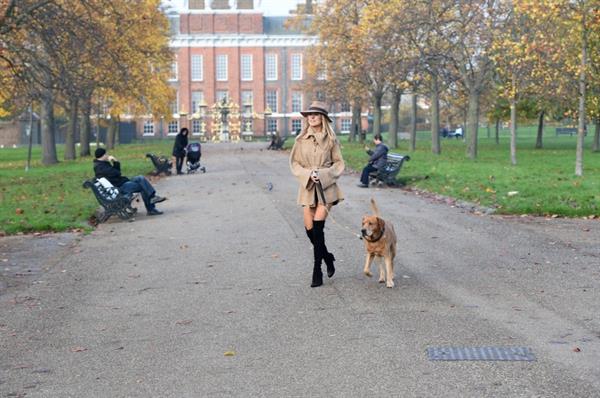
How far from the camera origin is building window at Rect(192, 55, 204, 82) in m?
104

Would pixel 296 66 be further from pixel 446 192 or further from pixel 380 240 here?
pixel 380 240

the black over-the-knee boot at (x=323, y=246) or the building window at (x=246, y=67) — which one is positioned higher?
the building window at (x=246, y=67)

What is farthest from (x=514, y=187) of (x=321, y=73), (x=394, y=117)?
(x=321, y=73)

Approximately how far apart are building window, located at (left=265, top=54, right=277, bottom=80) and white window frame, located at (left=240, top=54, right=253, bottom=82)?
73.3 inches

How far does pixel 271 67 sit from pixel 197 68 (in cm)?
839

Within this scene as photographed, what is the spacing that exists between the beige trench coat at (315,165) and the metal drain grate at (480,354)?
3.34 meters

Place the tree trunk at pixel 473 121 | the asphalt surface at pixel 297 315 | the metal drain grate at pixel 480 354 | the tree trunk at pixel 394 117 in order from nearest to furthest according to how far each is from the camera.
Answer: the asphalt surface at pixel 297 315
the metal drain grate at pixel 480 354
the tree trunk at pixel 473 121
the tree trunk at pixel 394 117

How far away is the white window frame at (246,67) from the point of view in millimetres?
105125

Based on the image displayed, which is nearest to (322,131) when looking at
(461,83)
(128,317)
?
(128,317)

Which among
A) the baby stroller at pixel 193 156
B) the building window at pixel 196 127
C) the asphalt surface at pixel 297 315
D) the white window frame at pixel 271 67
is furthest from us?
the white window frame at pixel 271 67

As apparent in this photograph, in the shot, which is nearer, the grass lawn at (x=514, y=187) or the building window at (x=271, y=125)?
the grass lawn at (x=514, y=187)

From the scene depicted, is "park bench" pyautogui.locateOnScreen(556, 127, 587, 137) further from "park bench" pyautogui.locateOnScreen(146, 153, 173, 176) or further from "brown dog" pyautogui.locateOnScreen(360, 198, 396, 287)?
"brown dog" pyautogui.locateOnScreen(360, 198, 396, 287)

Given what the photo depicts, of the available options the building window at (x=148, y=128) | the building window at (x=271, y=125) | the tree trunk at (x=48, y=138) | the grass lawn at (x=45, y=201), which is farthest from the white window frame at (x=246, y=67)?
the grass lawn at (x=45, y=201)

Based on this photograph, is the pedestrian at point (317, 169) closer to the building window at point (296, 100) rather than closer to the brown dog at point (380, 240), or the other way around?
the brown dog at point (380, 240)
